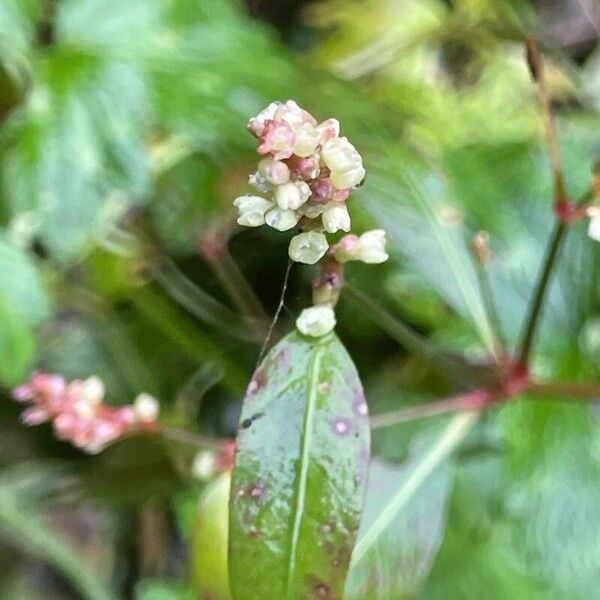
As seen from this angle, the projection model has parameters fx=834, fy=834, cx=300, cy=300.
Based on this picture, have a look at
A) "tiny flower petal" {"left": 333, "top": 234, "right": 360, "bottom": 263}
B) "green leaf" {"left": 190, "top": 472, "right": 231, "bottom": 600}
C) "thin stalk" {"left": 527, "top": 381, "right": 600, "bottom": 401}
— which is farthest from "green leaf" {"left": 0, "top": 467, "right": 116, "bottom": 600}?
"tiny flower petal" {"left": 333, "top": 234, "right": 360, "bottom": 263}

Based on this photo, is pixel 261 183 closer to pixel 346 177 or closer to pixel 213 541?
pixel 346 177

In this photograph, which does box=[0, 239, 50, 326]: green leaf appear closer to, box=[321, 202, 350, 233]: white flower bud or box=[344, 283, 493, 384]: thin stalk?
box=[344, 283, 493, 384]: thin stalk

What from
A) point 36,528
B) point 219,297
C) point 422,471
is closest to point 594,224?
point 422,471

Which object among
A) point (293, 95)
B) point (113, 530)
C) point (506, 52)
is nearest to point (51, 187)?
point (293, 95)

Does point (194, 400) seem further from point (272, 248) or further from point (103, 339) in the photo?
point (272, 248)

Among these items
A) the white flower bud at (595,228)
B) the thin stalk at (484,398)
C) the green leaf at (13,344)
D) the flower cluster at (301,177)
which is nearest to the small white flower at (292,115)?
the flower cluster at (301,177)

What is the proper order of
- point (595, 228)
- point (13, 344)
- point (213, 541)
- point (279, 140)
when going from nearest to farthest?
point (279, 140)
point (595, 228)
point (213, 541)
point (13, 344)
